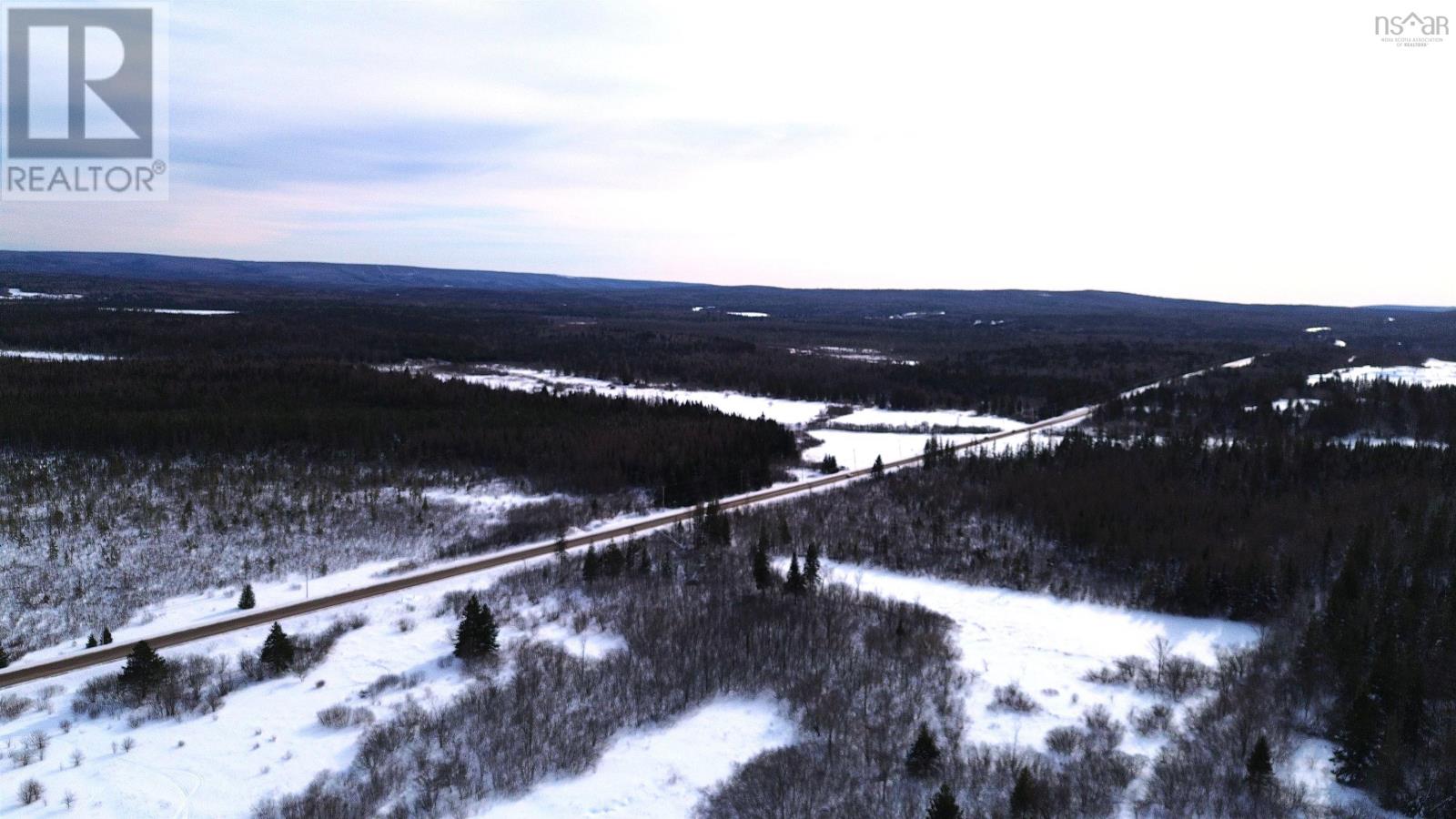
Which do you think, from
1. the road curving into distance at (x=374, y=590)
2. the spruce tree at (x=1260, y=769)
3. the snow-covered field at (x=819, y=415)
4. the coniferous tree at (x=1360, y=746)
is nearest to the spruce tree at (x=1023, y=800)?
the spruce tree at (x=1260, y=769)

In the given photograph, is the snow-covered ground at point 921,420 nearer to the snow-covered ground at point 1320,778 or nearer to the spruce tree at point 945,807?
the snow-covered ground at point 1320,778

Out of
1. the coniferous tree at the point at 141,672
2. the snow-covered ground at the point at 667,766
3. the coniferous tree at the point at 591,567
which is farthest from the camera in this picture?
the coniferous tree at the point at 591,567

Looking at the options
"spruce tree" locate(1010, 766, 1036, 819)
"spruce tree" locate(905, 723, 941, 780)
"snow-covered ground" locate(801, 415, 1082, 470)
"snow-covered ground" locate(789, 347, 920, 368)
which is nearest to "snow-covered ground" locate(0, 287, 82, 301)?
"snow-covered ground" locate(789, 347, 920, 368)

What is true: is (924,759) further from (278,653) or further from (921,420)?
(921,420)

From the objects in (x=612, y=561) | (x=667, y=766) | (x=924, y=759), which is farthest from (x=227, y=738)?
(x=924, y=759)

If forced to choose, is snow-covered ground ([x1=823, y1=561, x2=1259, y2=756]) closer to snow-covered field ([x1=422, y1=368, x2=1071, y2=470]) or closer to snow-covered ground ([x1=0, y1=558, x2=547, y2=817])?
snow-covered ground ([x1=0, y1=558, x2=547, y2=817])
